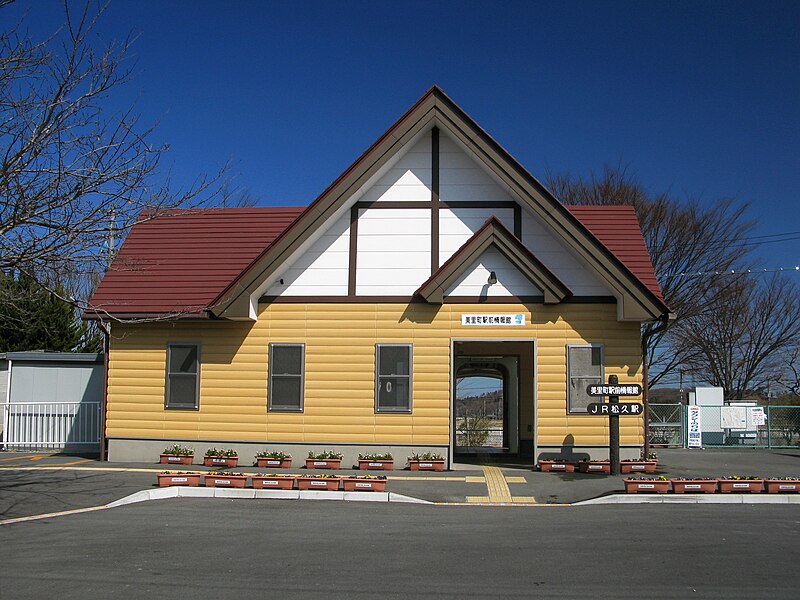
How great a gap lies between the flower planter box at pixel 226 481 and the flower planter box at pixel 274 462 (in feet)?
9.77

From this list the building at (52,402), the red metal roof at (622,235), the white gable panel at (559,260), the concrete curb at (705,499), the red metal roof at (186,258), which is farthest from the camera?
the building at (52,402)

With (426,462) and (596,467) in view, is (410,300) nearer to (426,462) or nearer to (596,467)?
(426,462)

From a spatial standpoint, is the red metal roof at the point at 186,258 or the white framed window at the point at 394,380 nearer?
the white framed window at the point at 394,380

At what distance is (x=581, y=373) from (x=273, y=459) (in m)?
7.20

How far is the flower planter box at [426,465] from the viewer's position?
17.5m

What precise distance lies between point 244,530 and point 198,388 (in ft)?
26.1

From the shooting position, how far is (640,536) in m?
10.5

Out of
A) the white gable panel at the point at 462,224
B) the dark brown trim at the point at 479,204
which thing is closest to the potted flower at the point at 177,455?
the white gable panel at the point at 462,224

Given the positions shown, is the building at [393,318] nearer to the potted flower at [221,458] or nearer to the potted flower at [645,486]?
the potted flower at [221,458]

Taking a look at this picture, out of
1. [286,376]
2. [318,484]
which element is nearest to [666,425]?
[286,376]

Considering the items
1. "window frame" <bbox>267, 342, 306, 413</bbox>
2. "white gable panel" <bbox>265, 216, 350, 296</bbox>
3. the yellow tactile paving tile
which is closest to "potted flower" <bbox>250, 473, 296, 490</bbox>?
"window frame" <bbox>267, 342, 306, 413</bbox>

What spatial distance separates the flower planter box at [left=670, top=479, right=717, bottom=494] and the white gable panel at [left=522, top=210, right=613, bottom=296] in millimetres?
4966

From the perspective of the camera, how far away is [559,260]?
18172mm

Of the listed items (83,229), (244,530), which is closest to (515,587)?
(244,530)
